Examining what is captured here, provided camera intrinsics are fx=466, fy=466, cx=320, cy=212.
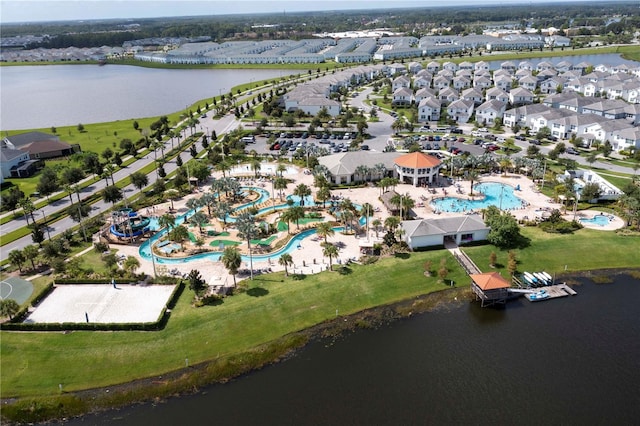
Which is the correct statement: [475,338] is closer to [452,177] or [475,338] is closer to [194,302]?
[194,302]

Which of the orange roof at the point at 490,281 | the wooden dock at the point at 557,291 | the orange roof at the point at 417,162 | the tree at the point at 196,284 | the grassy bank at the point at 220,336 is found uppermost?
the orange roof at the point at 417,162

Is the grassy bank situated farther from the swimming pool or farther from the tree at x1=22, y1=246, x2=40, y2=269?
the tree at x1=22, y1=246, x2=40, y2=269

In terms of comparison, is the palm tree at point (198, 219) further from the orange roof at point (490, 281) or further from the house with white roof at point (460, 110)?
the house with white roof at point (460, 110)

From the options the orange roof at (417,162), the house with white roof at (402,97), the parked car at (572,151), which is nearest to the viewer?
the orange roof at (417,162)

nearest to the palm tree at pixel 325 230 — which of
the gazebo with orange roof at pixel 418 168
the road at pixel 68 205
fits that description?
the gazebo with orange roof at pixel 418 168

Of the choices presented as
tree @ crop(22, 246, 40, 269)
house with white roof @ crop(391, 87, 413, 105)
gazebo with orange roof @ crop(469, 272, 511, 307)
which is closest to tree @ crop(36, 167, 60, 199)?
tree @ crop(22, 246, 40, 269)

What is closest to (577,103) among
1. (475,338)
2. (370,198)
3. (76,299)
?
(370,198)
